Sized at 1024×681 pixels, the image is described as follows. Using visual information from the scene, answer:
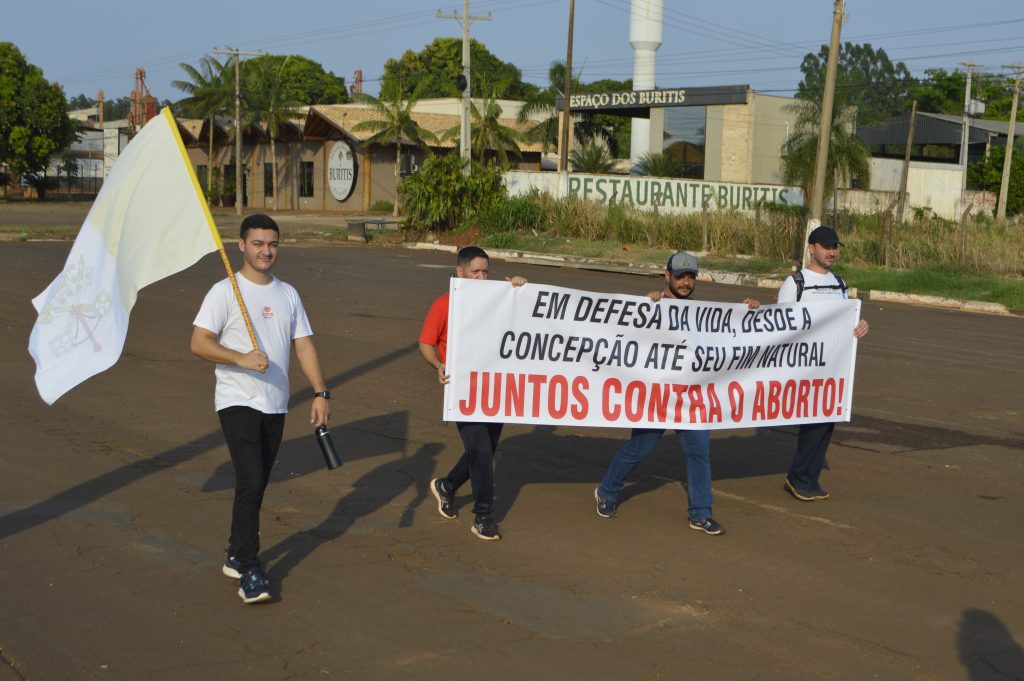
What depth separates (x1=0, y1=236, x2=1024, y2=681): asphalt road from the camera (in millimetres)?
4738

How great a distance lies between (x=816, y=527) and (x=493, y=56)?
105 meters

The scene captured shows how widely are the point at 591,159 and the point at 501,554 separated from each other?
1894 inches

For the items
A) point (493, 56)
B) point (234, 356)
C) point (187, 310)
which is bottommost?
point (187, 310)

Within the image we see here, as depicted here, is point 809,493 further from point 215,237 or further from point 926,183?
point 926,183

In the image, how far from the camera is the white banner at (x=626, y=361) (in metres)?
6.64

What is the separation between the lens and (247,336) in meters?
5.35

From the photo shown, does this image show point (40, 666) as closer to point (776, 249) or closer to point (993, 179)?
point (776, 249)

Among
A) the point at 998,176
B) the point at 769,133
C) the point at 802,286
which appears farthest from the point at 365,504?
the point at 998,176

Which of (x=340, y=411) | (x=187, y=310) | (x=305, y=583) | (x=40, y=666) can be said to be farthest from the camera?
(x=187, y=310)

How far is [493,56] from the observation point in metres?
108

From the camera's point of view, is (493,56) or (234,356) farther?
(493,56)

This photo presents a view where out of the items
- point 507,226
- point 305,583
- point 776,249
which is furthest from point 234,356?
point 507,226

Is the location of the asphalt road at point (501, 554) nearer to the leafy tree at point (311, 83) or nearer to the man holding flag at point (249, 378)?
the man holding flag at point (249, 378)

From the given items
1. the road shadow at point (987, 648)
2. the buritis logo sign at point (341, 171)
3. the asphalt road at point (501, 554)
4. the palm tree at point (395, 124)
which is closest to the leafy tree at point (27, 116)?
the buritis logo sign at point (341, 171)
